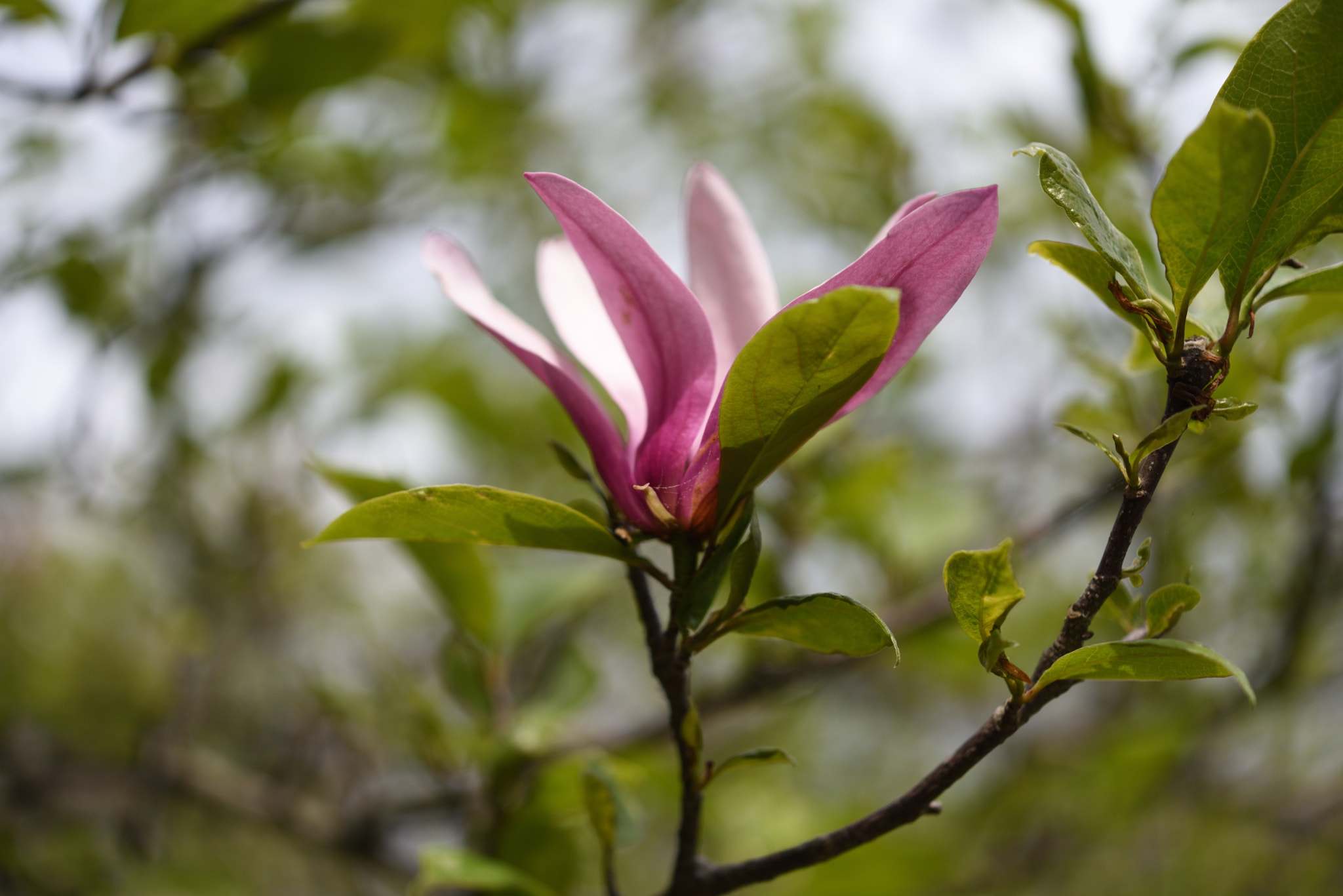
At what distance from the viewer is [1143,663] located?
412 mm

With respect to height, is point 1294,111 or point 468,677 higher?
point 1294,111

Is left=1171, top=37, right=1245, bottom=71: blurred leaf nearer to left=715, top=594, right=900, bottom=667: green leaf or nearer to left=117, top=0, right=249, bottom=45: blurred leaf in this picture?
left=715, top=594, right=900, bottom=667: green leaf

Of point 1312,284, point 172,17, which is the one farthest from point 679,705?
point 172,17

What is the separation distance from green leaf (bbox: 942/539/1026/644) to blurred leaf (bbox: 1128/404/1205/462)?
0.24 ft

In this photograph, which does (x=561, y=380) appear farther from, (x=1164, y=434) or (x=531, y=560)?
(x=531, y=560)

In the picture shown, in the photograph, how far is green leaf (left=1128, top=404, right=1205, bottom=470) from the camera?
0.41 m

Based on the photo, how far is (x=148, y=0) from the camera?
0.93 meters

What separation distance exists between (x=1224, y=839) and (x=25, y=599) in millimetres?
2813

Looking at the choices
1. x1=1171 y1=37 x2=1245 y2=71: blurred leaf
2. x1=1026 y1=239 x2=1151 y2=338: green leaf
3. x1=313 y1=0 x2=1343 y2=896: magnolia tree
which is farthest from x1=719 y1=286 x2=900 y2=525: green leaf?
x1=1171 y1=37 x2=1245 y2=71: blurred leaf

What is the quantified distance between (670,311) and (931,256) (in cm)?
13

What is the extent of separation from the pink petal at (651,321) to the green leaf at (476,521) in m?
0.05

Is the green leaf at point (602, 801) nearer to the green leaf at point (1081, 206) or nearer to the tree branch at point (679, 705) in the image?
the tree branch at point (679, 705)

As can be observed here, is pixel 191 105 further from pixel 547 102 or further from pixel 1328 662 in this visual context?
pixel 1328 662

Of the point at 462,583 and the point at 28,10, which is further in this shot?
the point at 28,10
